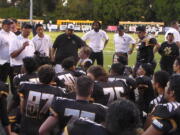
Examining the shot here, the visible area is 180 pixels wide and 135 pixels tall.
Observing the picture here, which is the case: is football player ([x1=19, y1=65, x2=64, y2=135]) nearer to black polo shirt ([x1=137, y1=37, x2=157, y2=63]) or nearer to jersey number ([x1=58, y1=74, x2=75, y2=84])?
jersey number ([x1=58, y1=74, x2=75, y2=84])

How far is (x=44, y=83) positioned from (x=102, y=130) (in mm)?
1954

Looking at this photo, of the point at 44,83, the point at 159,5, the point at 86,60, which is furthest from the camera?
the point at 159,5

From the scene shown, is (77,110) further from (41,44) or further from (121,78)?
(41,44)

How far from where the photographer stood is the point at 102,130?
11.2ft

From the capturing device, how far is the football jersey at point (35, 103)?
517 centimetres

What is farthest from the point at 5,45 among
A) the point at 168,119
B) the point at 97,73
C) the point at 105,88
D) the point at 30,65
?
the point at 168,119

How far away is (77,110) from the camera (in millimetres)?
4324

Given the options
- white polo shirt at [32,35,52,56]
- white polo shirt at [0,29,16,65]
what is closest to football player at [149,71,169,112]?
white polo shirt at [0,29,16,65]

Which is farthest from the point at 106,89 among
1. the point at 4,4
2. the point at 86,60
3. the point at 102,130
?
the point at 4,4

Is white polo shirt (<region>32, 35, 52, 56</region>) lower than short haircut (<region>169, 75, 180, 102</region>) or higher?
lower

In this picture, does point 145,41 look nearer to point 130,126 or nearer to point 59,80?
point 59,80

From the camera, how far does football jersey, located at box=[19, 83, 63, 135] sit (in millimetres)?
5172

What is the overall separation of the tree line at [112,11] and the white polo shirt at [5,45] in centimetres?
6252

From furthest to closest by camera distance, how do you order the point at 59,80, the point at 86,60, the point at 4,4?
the point at 4,4, the point at 86,60, the point at 59,80
